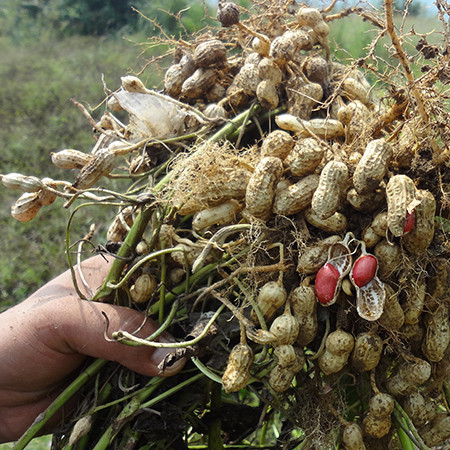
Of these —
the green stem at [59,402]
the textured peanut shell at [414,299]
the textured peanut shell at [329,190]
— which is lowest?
the green stem at [59,402]

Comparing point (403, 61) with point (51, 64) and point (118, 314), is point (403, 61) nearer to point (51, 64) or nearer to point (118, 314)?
point (118, 314)

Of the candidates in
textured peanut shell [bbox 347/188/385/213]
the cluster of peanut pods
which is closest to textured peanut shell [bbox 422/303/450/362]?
the cluster of peanut pods

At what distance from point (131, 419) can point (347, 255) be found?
57cm

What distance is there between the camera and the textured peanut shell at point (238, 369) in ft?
3.01

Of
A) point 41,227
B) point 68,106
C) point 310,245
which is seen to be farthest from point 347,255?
point 68,106

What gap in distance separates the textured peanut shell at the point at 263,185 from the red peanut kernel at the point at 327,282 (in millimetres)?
152

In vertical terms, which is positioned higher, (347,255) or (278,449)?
(347,255)

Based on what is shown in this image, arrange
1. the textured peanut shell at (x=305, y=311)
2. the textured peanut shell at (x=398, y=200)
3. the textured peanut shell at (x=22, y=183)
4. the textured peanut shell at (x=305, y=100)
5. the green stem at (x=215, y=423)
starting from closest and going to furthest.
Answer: the textured peanut shell at (x=398, y=200)
the textured peanut shell at (x=305, y=311)
the textured peanut shell at (x=22, y=183)
the textured peanut shell at (x=305, y=100)
the green stem at (x=215, y=423)

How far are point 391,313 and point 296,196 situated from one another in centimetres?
26

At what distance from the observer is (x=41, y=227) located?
388cm

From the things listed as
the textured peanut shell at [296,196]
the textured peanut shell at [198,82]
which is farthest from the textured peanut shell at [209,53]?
the textured peanut shell at [296,196]

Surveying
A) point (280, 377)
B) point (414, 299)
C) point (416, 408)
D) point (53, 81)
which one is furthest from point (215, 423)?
point (53, 81)

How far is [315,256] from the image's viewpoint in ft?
3.05

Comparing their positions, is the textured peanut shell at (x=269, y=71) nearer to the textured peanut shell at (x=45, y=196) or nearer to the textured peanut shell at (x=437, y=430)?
the textured peanut shell at (x=45, y=196)
